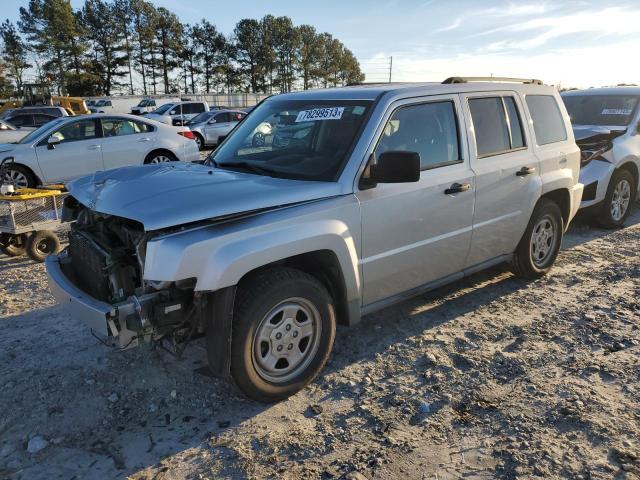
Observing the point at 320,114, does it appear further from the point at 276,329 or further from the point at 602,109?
the point at 602,109

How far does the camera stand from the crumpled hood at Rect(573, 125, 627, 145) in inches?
310

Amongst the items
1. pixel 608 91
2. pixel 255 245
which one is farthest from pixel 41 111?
pixel 255 245

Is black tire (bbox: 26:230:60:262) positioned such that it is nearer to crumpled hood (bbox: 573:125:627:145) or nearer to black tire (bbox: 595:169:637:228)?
crumpled hood (bbox: 573:125:627:145)

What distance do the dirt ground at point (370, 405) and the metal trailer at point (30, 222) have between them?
1.70m

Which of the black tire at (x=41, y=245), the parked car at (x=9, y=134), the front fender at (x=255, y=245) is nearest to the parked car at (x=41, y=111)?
the parked car at (x=9, y=134)

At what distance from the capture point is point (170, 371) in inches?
149

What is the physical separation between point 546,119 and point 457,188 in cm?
186

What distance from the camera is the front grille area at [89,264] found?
10.7 feet

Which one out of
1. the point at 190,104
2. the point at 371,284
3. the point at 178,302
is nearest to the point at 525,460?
the point at 371,284

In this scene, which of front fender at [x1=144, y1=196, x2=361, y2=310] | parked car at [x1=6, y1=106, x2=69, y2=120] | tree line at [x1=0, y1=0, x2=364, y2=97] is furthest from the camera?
tree line at [x1=0, y1=0, x2=364, y2=97]

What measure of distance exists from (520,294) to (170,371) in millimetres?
3413

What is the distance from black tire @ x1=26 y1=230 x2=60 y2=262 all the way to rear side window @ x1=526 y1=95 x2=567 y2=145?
567 centimetres

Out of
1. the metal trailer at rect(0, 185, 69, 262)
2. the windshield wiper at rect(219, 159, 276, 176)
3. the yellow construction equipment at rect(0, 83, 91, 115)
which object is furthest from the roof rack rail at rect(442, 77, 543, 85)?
the yellow construction equipment at rect(0, 83, 91, 115)

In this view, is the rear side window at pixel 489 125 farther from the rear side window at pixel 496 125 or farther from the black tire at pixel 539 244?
the black tire at pixel 539 244
